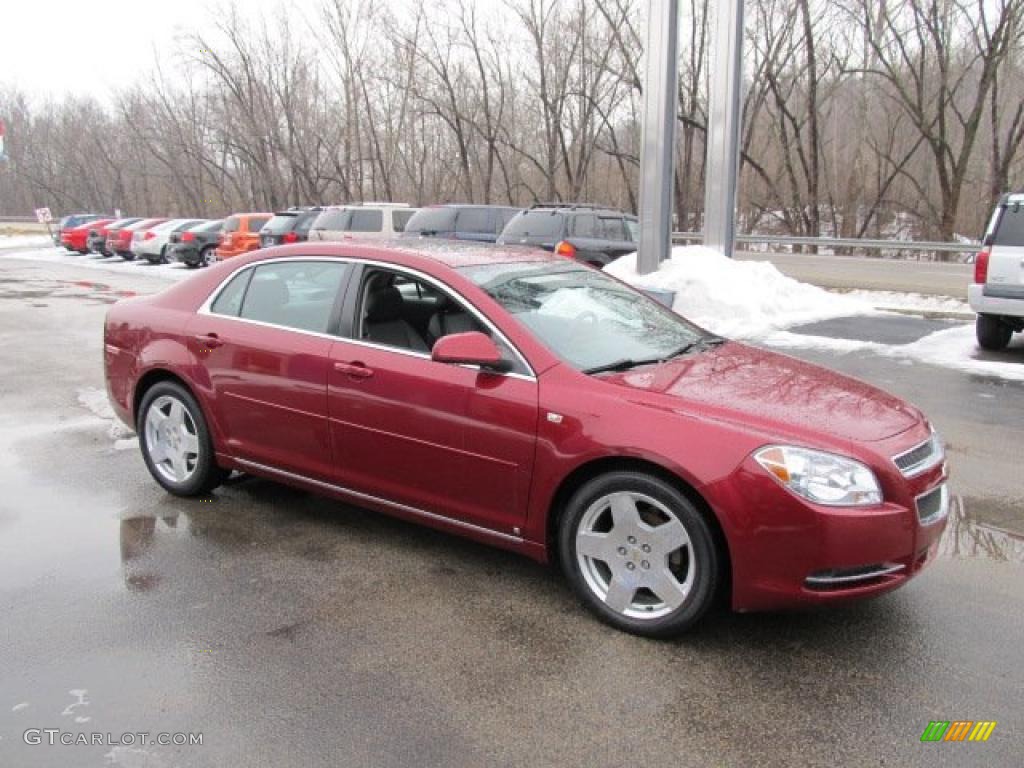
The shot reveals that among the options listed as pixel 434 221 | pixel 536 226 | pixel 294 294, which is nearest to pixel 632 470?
pixel 294 294

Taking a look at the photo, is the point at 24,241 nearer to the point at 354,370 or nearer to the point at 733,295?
the point at 733,295

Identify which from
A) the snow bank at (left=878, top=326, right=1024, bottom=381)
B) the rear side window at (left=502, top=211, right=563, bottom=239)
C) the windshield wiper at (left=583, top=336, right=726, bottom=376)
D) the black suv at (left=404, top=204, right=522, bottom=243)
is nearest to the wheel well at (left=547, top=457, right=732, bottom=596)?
the windshield wiper at (left=583, top=336, right=726, bottom=376)

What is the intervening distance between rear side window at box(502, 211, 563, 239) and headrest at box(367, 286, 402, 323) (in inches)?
413

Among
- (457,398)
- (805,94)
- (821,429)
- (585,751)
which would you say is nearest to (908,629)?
(821,429)

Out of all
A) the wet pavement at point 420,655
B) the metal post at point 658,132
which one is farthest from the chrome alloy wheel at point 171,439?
the metal post at point 658,132

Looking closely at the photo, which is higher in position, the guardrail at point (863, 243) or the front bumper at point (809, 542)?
the front bumper at point (809, 542)

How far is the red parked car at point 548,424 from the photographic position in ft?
10.1

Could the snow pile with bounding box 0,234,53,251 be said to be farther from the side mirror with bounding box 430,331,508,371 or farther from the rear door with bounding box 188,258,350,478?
the side mirror with bounding box 430,331,508,371

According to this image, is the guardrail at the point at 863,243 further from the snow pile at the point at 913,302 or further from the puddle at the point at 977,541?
the puddle at the point at 977,541

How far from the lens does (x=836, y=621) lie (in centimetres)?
348

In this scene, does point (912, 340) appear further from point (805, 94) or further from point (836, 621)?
point (805, 94)

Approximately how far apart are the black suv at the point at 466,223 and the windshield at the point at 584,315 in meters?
12.9

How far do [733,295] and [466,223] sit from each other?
22.2ft

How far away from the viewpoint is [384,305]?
4258 mm
